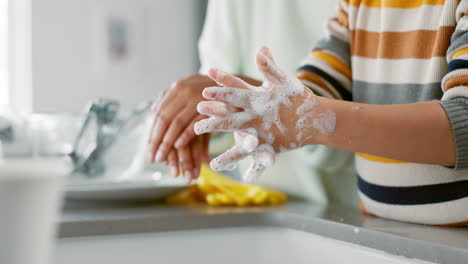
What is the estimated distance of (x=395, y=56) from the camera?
3.03 ft

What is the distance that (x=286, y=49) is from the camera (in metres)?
1.28

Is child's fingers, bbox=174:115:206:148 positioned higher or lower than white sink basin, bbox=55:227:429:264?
higher

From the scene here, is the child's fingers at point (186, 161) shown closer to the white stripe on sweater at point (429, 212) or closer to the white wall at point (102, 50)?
the white stripe on sweater at point (429, 212)

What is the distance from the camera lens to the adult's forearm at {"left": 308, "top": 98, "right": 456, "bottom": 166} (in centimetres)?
74

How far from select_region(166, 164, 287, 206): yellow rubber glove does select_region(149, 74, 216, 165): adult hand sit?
0.57 ft

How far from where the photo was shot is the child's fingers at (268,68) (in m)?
0.72

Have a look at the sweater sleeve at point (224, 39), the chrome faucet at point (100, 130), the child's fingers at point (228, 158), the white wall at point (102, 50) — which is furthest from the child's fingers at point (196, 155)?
the white wall at point (102, 50)

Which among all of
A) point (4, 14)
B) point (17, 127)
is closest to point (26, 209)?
point (17, 127)

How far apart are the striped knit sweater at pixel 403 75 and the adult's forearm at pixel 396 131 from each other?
17mm

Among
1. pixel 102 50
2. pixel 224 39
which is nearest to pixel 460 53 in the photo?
pixel 224 39

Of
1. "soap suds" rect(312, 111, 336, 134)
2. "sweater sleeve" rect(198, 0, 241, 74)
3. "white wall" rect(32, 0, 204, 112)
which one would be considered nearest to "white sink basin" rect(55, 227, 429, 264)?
"soap suds" rect(312, 111, 336, 134)

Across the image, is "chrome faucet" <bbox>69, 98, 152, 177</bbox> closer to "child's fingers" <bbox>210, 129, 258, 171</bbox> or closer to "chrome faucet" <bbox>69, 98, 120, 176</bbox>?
"chrome faucet" <bbox>69, 98, 120, 176</bbox>

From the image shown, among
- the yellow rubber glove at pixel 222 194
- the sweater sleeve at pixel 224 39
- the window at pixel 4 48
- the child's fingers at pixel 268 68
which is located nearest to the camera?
the child's fingers at pixel 268 68

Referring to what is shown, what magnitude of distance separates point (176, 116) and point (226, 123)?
0.83ft
